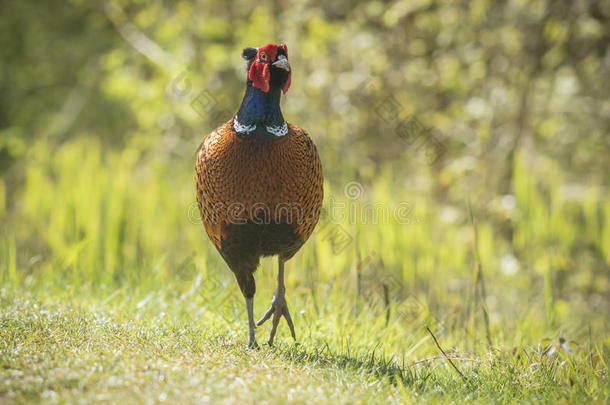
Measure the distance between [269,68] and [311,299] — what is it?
66.2 inches

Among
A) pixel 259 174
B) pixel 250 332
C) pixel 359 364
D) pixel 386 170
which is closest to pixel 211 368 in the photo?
pixel 250 332

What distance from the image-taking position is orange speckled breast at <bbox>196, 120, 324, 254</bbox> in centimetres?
275

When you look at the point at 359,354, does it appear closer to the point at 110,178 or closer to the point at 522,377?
the point at 522,377

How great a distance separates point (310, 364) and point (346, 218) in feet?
8.11

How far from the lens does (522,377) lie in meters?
2.86

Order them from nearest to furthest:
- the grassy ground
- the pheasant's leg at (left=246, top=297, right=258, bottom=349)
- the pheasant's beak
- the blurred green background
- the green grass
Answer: the grassy ground, the green grass, the pheasant's beak, the pheasant's leg at (left=246, top=297, right=258, bottom=349), the blurred green background

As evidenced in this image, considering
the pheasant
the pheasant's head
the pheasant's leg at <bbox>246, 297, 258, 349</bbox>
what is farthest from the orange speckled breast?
the pheasant's leg at <bbox>246, 297, 258, 349</bbox>

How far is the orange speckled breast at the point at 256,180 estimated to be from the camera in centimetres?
275

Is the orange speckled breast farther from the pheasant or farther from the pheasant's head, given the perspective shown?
the pheasant's head

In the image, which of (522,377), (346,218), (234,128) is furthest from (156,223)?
(522,377)

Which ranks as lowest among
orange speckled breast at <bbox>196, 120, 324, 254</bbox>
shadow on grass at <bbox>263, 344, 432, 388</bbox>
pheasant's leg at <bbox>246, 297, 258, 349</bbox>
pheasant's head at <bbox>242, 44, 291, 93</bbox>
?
shadow on grass at <bbox>263, 344, 432, 388</bbox>

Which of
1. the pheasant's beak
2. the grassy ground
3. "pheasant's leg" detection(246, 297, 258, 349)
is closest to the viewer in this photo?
the grassy ground

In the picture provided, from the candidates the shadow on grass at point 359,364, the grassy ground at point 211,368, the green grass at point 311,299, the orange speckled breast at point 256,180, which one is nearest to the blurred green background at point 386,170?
the green grass at point 311,299

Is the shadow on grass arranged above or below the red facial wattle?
below
